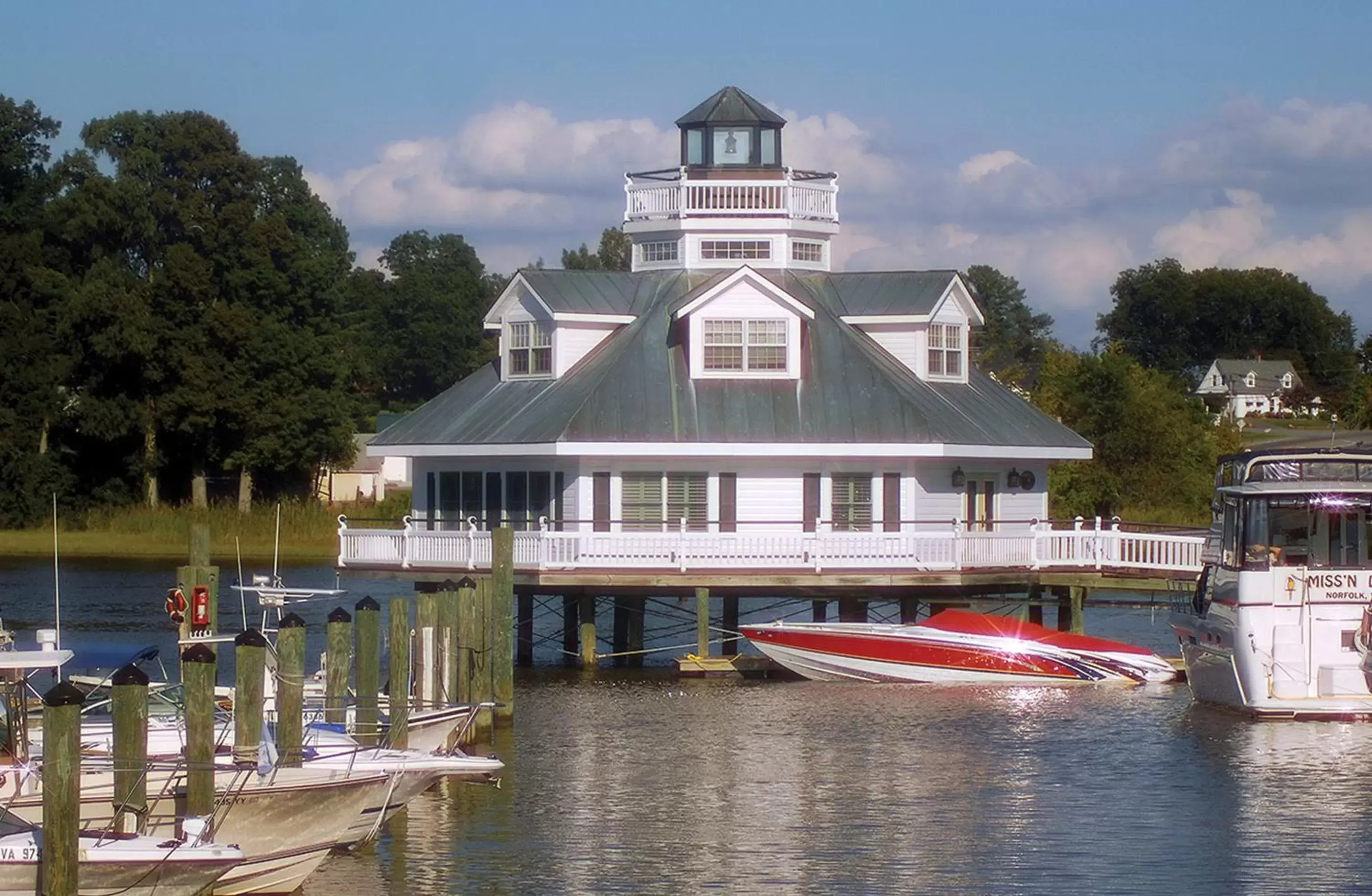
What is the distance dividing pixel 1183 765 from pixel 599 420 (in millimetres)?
13709

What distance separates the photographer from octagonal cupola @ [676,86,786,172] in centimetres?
4331

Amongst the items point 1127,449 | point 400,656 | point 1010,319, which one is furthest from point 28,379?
point 1010,319

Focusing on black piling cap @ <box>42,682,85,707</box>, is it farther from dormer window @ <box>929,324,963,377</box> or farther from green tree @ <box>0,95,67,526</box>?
green tree @ <box>0,95,67,526</box>

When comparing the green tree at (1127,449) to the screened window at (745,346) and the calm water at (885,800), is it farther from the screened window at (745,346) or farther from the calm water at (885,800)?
the calm water at (885,800)

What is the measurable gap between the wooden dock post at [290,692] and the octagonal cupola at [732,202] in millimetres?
22990

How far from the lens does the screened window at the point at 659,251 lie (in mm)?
43406

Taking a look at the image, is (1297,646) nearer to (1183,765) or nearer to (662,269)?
(1183,765)

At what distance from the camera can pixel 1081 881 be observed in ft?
67.6

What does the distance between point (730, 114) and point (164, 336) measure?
34393 millimetres

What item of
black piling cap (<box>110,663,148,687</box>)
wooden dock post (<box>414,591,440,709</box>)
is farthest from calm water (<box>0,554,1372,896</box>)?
black piling cap (<box>110,663,148,687</box>)

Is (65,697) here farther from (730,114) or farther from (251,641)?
(730,114)

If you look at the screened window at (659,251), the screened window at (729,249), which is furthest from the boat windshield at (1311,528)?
the screened window at (659,251)

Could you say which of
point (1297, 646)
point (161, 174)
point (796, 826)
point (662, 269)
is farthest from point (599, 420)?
point (161, 174)

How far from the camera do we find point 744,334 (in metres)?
39.5
